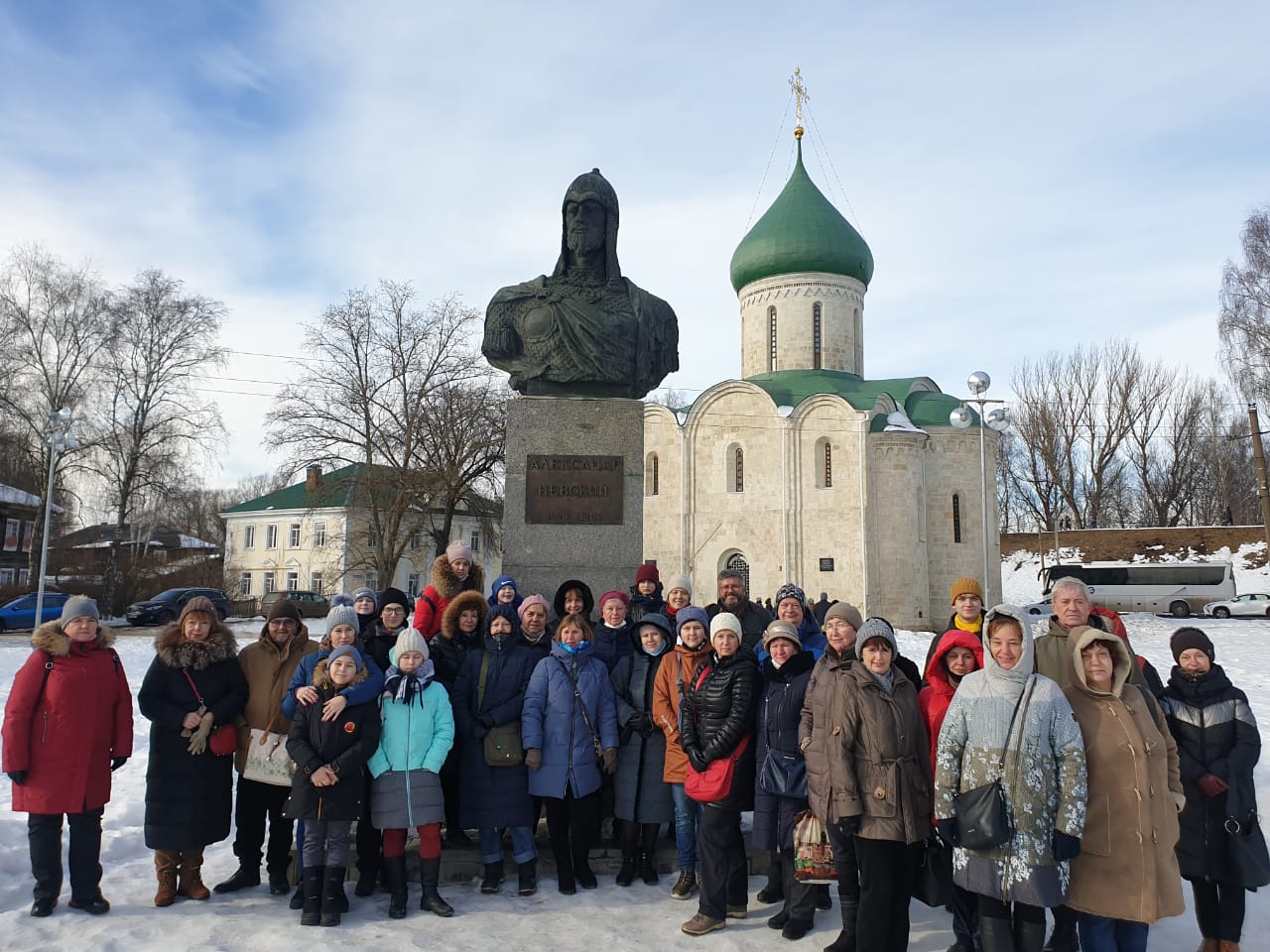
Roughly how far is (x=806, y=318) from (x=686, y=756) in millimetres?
29115

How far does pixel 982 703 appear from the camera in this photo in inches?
148

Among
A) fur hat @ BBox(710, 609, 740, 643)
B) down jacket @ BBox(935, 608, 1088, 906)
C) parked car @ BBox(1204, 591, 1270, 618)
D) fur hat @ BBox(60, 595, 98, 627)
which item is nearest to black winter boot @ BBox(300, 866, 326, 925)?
fur hat @ BBox(60, 595, 98, 627)

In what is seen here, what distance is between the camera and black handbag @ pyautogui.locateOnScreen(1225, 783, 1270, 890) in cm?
422

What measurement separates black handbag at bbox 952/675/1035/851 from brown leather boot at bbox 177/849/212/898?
12.5 feet

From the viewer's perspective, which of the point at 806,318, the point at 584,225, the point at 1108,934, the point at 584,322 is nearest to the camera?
the point at 1108,934

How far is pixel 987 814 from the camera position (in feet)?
11.9

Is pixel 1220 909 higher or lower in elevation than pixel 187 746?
lower

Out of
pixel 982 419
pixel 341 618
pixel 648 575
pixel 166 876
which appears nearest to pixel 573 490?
pixel 648 575

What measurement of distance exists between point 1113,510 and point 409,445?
3562cm

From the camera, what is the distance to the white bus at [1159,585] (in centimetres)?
3228

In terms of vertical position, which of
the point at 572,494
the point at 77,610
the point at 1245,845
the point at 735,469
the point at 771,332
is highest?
the point at 771,332

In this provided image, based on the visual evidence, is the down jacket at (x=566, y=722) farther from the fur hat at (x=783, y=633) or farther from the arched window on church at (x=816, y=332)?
the arched window on church at (x=816, y=332)

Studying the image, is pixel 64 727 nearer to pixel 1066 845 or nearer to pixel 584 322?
pixel 584 322

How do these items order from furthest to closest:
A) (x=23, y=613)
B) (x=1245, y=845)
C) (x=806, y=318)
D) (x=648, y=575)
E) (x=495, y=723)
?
(x=806, y=318)
(x=23, y=613)
(x=648, y=575)
(x=495, y=723)
(x=1245, y=845)
